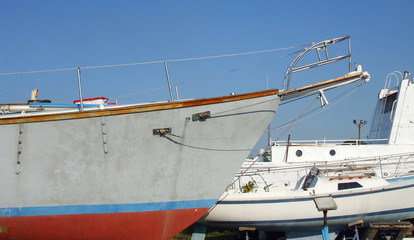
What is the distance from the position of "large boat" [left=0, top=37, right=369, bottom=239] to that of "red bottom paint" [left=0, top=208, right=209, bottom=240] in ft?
0.08

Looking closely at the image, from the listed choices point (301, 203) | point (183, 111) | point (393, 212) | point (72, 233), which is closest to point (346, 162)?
point (393, 212)

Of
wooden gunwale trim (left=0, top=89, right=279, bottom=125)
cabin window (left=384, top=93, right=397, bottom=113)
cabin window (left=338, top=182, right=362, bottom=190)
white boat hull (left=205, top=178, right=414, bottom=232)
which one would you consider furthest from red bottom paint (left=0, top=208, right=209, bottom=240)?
cabin window (left=384, top=93, right=397, bottom=113)

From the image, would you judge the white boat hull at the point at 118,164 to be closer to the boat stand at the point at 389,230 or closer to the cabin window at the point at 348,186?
the cabin window at the point at 348,186

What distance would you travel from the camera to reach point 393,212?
Result: 35.9ft

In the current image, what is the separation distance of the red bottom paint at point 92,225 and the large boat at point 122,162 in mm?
24

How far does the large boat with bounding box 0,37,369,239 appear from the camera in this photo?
920 cm

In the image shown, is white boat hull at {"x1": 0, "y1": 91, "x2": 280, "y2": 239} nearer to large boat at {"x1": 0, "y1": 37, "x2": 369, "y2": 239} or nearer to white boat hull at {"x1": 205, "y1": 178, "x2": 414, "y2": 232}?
large boat at {"x1": 0, "y1": 37, "x2": 369, "y2": 239}

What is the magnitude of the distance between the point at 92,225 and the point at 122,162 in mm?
1688

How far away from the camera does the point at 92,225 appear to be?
945 cm

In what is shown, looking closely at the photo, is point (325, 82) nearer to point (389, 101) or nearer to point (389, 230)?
point (389, 230)

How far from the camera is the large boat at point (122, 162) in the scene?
920 cm

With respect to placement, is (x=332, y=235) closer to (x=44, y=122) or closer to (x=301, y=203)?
(x=301, y=203)

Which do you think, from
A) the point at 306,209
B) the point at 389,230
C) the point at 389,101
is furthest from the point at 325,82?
the point at 389,101

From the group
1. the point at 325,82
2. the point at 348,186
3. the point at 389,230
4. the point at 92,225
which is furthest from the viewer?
the point at 348,186
